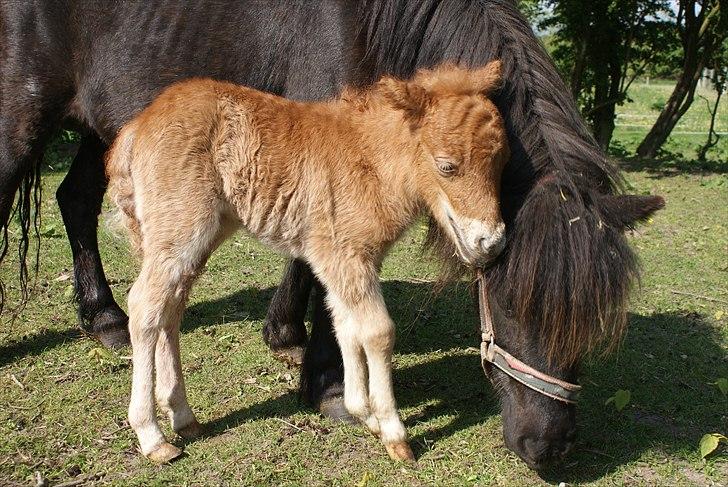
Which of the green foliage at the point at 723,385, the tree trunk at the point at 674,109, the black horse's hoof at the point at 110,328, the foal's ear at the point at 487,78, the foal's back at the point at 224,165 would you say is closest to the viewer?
the foal's ear at the point at 487,78

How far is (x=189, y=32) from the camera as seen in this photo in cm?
439

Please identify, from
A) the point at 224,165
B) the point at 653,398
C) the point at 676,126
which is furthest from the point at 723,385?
the point at 676,126

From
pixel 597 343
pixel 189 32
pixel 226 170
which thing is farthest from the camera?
pixel 189 32

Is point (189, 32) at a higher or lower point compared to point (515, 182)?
higher

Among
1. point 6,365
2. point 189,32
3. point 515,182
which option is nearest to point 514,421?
point 515,182

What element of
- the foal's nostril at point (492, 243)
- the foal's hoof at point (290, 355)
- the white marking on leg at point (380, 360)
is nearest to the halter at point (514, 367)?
the foal's nostril at point (492, 243)

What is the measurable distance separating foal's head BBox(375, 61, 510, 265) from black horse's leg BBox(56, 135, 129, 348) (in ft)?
9.45

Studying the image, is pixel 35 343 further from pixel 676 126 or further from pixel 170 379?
pixel 676 126

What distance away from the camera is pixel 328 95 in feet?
12.6

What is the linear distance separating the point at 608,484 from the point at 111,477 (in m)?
2.27

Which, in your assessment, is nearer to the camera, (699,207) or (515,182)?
(515,182)

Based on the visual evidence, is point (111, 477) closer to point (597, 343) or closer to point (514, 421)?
point (514, 421)

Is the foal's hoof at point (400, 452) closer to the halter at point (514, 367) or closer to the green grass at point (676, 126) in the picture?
the halter at point (514, 367)

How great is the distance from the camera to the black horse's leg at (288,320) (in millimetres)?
4754
